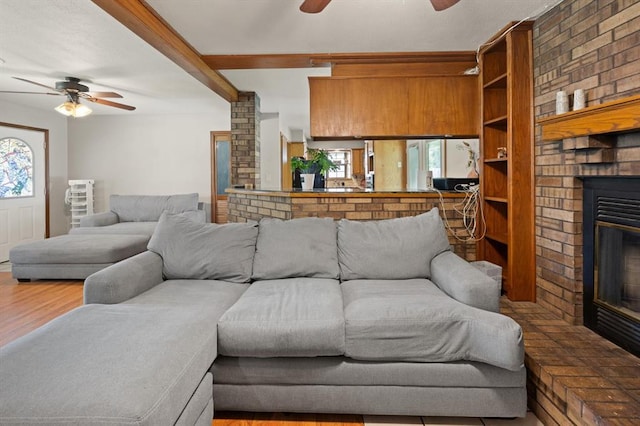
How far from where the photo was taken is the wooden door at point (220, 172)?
8094mm

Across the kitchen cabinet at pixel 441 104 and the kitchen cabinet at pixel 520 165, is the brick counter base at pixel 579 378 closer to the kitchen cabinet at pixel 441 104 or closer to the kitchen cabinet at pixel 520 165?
the kitchen cabinet at pixel 520 165

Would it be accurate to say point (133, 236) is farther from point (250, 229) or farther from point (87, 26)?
point (250, 229)

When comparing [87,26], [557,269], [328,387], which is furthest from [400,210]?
[87,26]

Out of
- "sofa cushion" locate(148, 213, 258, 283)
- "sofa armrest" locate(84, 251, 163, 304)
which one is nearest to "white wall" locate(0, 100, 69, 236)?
"sofa cushion" locate(148, 213, 258, 283)

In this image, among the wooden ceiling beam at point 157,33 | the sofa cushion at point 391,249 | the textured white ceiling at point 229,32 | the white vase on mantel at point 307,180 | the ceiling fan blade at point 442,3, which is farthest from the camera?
the white vase on mantel at point 307,180

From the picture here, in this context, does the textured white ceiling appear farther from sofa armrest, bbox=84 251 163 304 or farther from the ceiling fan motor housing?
sofa armrest, bbox=84 251 163 304

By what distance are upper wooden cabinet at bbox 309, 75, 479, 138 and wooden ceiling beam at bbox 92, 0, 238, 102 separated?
121 centimetres

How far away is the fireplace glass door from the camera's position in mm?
2203

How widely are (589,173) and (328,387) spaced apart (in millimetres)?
1933

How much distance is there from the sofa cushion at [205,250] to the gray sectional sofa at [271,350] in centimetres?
5

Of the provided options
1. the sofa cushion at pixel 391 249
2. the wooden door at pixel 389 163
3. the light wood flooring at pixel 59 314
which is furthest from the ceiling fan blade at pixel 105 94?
the wooden door at pixel 389 163

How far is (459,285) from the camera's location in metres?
2.20

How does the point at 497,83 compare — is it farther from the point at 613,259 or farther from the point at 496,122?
the point at 613,259

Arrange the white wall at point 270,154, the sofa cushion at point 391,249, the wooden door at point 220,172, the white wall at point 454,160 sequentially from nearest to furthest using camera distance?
the sofa cushion at point 391,249 → the white wall at point 454,160 → the white wall at point 270,154 → the wooden door at point 220,172
